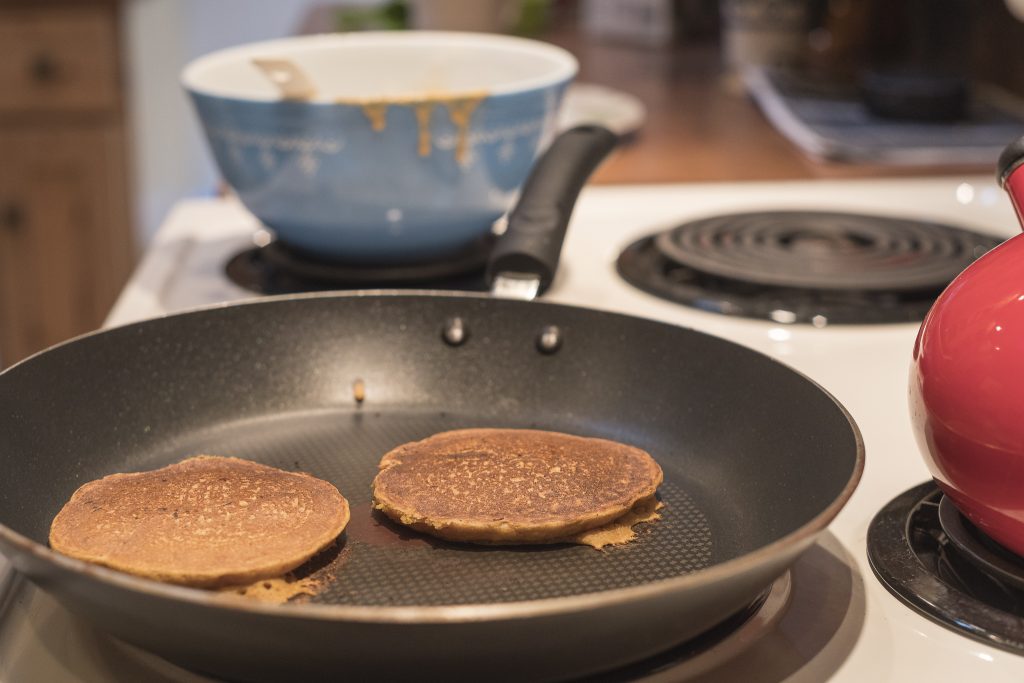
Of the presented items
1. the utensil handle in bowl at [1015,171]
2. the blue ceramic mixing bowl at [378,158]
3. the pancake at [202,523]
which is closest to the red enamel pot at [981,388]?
the utensil handle in bowl at [1015,171]

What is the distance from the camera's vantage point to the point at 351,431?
0.74m

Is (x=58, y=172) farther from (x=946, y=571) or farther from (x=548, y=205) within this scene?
(x=946, y=571)

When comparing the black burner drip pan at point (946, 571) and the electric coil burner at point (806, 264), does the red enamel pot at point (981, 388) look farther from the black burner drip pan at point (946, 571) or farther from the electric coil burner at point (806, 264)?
the electric coil burner at point (806, 264)

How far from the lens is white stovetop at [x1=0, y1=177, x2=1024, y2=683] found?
1.59 ft

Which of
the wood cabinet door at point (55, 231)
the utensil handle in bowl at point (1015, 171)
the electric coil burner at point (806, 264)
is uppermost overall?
the utensil handle in bowl at point (1015, 171)

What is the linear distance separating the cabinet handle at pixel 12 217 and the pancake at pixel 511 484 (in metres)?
2.06

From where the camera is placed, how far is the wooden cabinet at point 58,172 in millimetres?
2375

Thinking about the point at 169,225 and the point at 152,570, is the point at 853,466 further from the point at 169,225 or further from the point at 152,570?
the point at 169,225

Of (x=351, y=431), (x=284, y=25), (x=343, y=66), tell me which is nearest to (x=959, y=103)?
(x=343, y=66)

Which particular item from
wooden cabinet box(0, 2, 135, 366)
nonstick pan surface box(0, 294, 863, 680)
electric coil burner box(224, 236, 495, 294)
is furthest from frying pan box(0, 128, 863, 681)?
wooden cabinet box(0, 2, 135, 366)

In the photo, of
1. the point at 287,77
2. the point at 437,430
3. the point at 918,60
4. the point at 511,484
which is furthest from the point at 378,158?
the point at 918,60

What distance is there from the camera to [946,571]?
534mm

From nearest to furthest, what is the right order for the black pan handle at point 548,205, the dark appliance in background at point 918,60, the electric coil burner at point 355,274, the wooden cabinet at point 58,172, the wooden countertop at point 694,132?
1. the black pan handle at point 548,205
2. the electric coil burner at point 355,274
3. the wooden countertop at point 694,132
4. the dark appliance in background at point 918,60
5. the wooden cabinet at point 58,172

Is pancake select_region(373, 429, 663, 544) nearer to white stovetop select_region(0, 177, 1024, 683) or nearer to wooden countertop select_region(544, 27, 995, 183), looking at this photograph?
white stovetop select_region(0, 177, 1024, 683)
